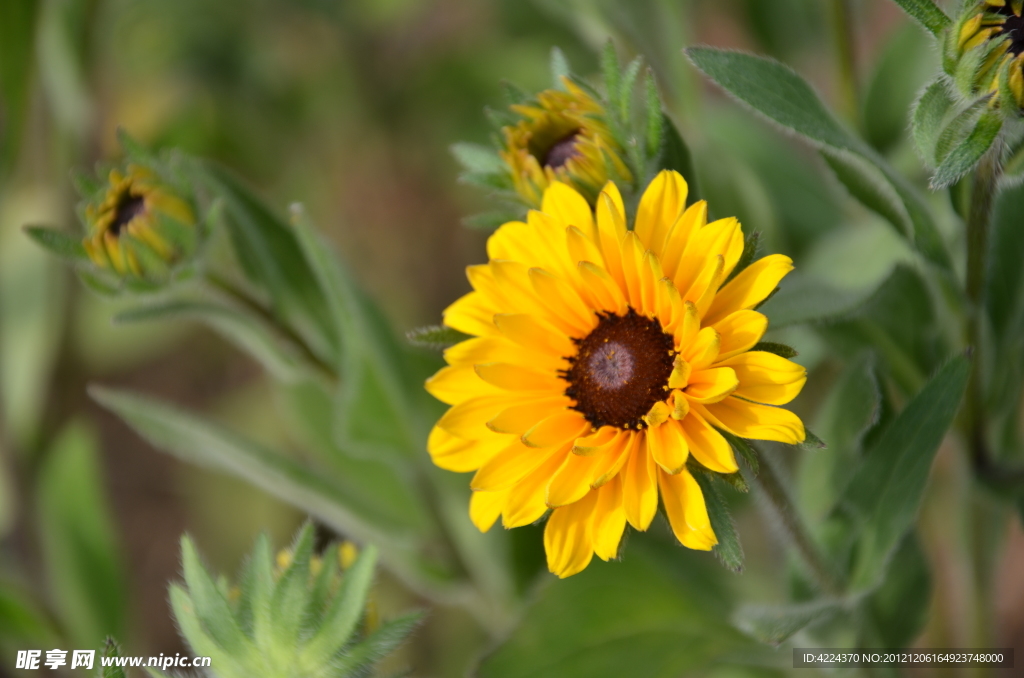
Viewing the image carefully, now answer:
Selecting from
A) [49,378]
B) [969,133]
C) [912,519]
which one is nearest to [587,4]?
[969,133]

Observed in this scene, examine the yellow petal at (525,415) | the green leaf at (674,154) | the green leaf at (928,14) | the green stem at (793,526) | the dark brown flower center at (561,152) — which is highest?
the green leaf at (928,14)

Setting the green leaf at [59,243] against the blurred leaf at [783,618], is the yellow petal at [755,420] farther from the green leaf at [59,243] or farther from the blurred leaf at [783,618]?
the green leaf at [59,243]

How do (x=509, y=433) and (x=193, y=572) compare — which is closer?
(x=509, y=433)

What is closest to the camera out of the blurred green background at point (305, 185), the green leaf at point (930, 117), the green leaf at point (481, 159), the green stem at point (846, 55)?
the green leaf at point (930, 117)

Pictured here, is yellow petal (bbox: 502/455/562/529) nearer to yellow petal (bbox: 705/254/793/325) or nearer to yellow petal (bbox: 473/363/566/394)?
yellow petal (bbox: 473/363/566/394)

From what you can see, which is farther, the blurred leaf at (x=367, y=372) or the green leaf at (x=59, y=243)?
the blurred leaf at (x=367, y=372)

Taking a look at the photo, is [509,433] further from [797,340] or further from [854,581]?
[797,340]

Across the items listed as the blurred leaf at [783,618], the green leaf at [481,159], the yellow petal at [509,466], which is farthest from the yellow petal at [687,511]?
the green leaf at [481,159]

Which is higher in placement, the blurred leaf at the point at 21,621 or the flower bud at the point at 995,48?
the flower bud at the point at 995,48

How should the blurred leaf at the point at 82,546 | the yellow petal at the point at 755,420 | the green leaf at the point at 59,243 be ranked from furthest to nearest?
the blurred leaf at the point at 82,546 < the green leaf at the point at 59,243 < the yellow petal at the point at 755,420
